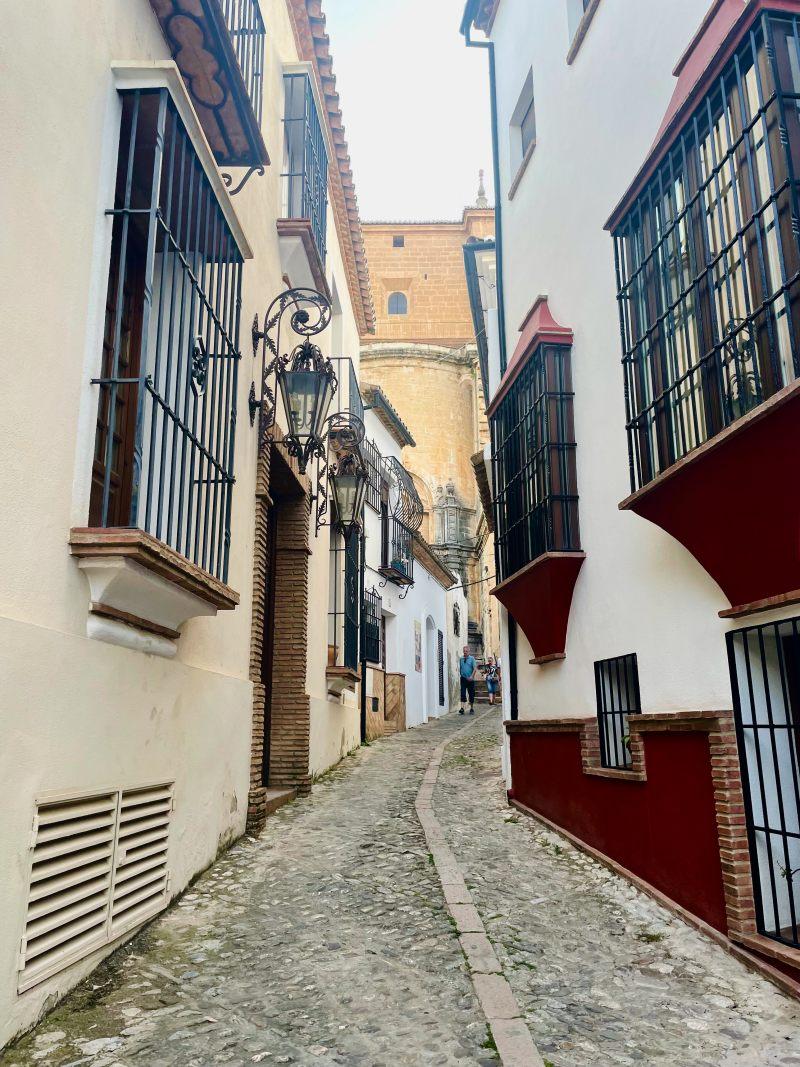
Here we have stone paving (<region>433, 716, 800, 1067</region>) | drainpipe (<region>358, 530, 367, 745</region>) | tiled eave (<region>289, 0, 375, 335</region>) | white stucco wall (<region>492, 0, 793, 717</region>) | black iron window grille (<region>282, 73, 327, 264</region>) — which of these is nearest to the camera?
stone paving (<region>433, 716, 800, 1067</region>)

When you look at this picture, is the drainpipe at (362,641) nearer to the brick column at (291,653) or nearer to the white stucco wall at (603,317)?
the brick column at (291,653)

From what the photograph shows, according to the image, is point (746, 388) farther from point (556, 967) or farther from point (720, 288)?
point (556, 967)

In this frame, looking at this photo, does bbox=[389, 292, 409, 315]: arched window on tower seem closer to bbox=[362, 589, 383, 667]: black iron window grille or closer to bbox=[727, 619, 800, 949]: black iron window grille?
bbox=[362, 589, 383, 667]: black iron window grille

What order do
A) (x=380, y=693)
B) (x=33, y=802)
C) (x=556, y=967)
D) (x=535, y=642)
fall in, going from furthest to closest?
(x=380, y=693)
(x=535, y=642)
(x=556, y=967)
(x=33, y=802)

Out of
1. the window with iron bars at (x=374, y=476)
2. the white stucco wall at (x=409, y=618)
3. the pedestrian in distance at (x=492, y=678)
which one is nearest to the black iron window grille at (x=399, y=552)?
the white stucco wall at (x=409, y=618)

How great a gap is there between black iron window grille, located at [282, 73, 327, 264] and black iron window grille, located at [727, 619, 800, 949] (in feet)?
18.1

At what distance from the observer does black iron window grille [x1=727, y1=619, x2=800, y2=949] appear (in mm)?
3828

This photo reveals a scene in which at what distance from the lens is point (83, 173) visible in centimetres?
355

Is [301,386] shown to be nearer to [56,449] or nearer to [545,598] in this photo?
[545,598]

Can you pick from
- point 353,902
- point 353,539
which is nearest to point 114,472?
→ point 353,902

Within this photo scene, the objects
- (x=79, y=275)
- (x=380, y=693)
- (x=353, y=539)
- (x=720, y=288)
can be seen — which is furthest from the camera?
(x=380, y=693)

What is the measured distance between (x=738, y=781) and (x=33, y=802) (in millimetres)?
3040

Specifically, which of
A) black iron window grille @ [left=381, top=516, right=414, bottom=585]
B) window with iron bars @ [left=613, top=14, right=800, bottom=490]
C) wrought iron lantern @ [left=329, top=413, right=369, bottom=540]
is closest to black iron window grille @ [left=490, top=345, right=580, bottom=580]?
window with iron bars @ [left=613, top=14, right=800, bottom=490]

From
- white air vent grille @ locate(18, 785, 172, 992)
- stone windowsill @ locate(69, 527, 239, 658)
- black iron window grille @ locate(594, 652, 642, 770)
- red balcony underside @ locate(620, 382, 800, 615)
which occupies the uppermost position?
red balcony underside @ locate(620, 382, 800, 615)
